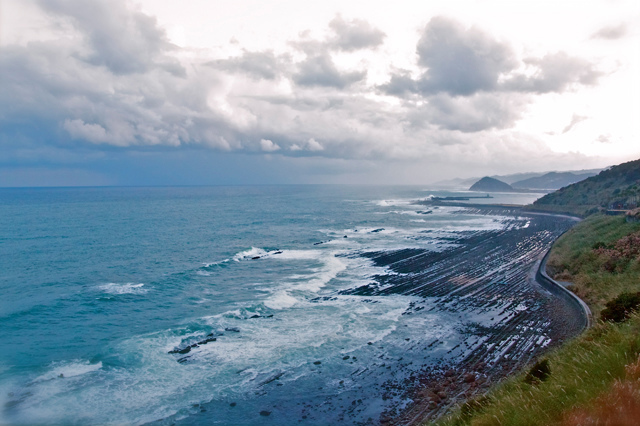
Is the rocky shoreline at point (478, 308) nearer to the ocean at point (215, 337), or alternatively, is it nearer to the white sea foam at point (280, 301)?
the ocean at point (215, 337)

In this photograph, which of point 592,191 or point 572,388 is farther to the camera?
point 592,191

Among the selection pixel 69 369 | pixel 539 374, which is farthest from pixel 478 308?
pixel 69 369

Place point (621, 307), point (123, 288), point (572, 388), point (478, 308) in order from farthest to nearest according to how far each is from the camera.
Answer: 1. point (123, 288)
2. point (478, 308)
3. point (621, 307)
4. point (572, 388)

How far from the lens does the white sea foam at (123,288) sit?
32.4 m

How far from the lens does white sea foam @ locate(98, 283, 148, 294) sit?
32.4 meters

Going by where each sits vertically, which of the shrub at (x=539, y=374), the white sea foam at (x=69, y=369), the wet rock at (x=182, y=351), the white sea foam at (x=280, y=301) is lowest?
the white sea foam at (x=69, y=369)

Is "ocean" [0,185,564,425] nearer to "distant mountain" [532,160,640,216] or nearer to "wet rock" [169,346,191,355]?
"wet rock" [169,346,191,355]

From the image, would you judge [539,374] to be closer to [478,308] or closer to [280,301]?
[478,308]

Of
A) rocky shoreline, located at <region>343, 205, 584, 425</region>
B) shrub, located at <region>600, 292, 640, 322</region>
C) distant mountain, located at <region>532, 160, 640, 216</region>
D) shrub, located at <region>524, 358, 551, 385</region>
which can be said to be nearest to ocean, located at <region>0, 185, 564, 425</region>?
rocky shoreline, located at <region>343, 205, 584, 425</region>

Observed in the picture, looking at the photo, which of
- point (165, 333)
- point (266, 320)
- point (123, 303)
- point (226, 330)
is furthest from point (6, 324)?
point (266, 320)

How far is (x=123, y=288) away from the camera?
110 feet

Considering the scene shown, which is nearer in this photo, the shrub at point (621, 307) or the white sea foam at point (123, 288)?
the shrub at point (621, 307)

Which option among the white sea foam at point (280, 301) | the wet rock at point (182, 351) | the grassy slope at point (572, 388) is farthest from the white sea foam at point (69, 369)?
the grassy slope at point (572, 388)

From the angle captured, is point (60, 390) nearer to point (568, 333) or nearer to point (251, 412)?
point (251, 412)
